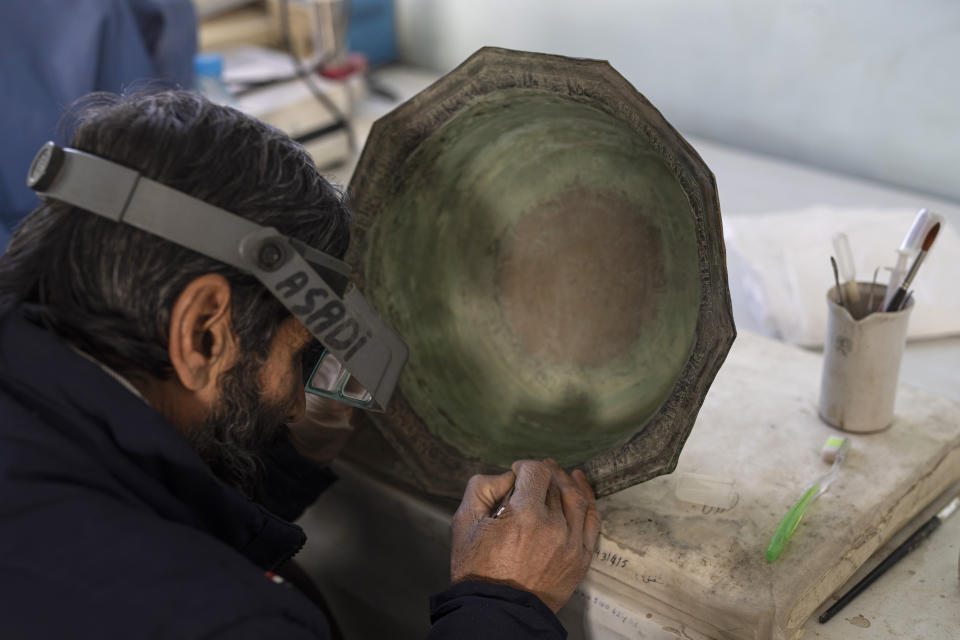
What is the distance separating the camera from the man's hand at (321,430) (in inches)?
43.8

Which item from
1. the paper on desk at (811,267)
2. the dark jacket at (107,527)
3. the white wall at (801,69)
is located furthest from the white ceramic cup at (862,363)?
the white wall at (801,69)

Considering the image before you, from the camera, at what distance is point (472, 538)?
0.89 metres

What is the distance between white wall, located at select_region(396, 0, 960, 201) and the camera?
5.38ft

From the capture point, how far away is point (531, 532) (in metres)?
0.88

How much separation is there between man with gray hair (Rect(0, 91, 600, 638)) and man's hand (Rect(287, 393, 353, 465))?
20 cm

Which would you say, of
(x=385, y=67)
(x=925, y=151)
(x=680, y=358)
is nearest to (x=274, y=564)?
(x=680, y=358)

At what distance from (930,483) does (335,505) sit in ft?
2.36

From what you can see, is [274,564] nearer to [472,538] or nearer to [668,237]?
[472,538]

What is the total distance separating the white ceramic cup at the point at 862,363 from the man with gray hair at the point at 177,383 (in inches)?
13.9

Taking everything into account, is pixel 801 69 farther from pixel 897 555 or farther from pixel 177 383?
pixel 177 383

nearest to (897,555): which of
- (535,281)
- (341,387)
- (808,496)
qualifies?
(808,496)

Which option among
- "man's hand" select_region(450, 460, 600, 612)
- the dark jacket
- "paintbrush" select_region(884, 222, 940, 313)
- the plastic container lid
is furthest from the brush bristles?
the plastic container lid

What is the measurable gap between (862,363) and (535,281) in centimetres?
39

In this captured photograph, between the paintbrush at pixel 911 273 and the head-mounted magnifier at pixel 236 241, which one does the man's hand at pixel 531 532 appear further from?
the paintbrush at pixel 911 273
